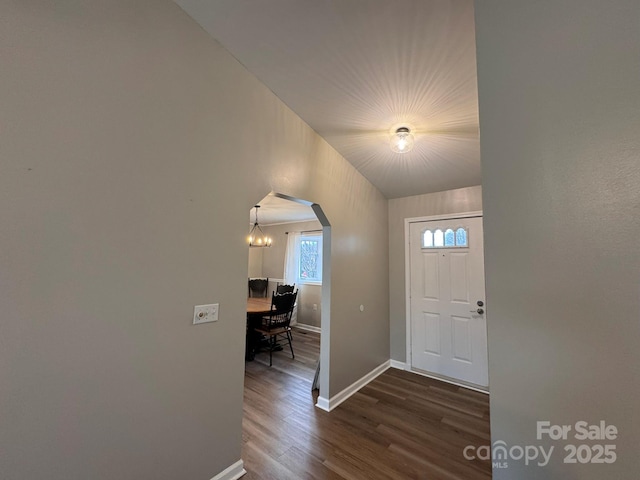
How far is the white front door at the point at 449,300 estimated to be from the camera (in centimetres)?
306

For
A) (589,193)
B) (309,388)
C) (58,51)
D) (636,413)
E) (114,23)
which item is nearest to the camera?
(636,413)

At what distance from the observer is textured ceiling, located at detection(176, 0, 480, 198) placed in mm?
1382

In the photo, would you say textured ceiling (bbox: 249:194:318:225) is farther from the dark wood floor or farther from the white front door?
the dark wood floor

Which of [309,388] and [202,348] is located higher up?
[202,348]

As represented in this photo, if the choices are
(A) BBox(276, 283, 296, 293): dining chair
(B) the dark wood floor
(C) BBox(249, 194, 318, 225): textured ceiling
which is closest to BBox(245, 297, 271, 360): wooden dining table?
(B) the dark wood floor

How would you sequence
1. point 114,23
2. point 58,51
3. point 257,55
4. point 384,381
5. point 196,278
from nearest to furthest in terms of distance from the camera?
1. point 58,51
2. point 114,23
3. point 196,278
4. point 257,55
5. point 384,381

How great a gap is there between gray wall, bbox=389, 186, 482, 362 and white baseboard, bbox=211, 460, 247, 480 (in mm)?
2516

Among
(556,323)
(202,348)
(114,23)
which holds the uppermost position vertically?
(114,23)

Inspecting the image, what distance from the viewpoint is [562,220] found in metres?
0.78

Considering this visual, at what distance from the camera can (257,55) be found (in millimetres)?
1713

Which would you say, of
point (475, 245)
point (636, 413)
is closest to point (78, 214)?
point (636, 413)

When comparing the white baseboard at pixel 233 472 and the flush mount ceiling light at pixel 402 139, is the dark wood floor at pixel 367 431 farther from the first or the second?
the flush mount ceiling light at pixel 402 139

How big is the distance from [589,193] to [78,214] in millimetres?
1898

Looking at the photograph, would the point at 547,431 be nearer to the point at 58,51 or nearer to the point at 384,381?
the point at 58,51
